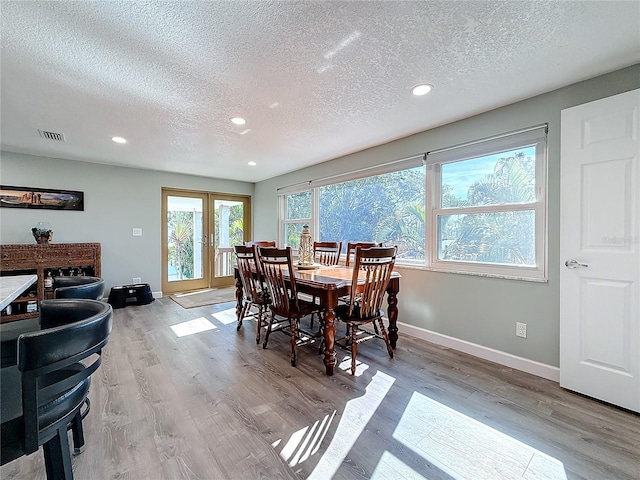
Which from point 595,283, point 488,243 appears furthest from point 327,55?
point 595,283

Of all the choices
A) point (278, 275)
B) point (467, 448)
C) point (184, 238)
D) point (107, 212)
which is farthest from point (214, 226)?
point (467, 448)

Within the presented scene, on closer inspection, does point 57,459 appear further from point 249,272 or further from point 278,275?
point 249,272

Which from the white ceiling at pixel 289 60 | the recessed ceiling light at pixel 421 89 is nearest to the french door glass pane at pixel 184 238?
the white ceiling at pixel 289 60

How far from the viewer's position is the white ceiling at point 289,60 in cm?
151

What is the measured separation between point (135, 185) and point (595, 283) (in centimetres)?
619

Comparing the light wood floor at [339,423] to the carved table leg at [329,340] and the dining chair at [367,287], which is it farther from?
the dining chair at [367,287]

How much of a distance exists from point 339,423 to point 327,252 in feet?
7.90

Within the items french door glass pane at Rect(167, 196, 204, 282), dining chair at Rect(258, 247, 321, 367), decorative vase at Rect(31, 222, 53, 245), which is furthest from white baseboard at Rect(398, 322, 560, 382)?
decorative vase at Rect(31, 222, 53, 245)

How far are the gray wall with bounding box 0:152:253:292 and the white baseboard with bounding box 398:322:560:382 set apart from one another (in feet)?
15.1

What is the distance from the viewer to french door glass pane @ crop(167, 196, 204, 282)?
5531 millimetres

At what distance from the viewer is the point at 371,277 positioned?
2.52 m

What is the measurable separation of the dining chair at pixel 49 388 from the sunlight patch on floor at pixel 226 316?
2652 mm

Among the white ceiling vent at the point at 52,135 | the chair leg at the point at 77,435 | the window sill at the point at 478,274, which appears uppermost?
the white ceiling vent at the point at 52,135

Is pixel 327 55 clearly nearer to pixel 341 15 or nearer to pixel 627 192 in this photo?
pixel 341 15
